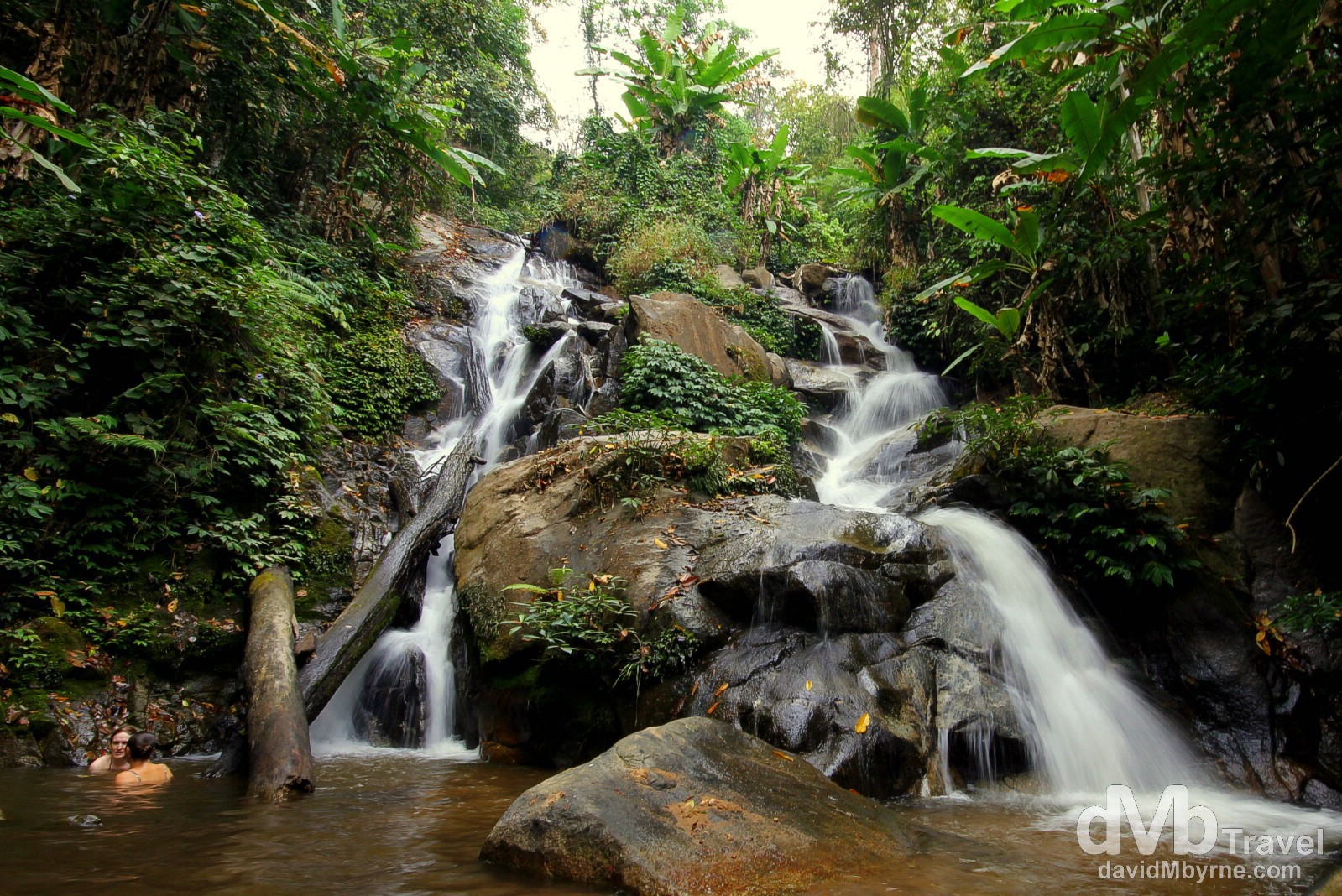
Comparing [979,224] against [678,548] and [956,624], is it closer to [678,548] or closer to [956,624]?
[956,624]

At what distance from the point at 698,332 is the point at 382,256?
599 cm

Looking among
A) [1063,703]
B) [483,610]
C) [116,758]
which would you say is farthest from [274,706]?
[1063,703]

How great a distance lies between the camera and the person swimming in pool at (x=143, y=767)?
174 inches

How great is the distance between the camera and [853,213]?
738 inches

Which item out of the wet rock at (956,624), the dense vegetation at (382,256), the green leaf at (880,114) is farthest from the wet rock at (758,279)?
the wet rock at (956,624)

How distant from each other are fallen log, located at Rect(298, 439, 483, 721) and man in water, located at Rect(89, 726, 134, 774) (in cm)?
113

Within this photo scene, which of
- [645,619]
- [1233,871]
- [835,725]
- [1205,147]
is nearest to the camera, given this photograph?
[1233,871]

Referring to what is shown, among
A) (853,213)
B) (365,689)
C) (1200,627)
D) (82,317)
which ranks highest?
(853,213)

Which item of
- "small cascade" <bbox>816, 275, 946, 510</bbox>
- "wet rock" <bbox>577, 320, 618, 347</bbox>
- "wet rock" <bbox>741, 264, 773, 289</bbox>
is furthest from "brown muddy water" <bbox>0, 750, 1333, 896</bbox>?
"wet rock" <bbox>741, 264, 773, 289</bbox>

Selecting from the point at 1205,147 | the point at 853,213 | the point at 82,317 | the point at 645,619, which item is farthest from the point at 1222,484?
the point at 853,213

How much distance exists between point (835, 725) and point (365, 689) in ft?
14.2

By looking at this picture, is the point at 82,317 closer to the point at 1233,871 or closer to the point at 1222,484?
the point at 1233,871

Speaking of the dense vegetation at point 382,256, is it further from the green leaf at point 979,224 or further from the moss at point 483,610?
the moss at point 483,610

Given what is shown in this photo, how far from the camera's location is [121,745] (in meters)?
4.71
